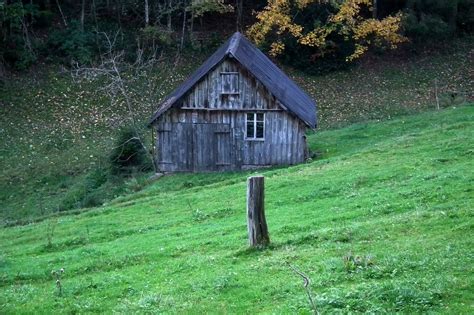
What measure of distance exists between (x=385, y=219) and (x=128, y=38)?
38781 millimetres

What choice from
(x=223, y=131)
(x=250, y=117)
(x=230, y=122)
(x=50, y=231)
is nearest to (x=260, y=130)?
(x=250, y=117)

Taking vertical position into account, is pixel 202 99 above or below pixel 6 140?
above

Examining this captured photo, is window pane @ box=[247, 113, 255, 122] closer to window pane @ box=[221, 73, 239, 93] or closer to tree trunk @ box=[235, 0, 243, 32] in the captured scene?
window pane @ box=[221, 73, 239, 93]

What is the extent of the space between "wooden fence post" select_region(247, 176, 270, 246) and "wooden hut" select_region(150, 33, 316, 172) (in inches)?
685

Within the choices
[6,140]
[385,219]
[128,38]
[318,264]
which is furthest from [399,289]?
[128,38]

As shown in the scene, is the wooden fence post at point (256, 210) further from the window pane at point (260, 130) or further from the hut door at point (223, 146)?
the hut door at point (223, 146)

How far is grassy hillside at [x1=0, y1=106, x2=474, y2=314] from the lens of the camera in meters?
11.0

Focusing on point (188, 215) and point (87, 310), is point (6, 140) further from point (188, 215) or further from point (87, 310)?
point (87, 310)

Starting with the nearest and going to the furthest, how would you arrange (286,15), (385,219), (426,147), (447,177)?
(385,219), (447,177), (426,147), (286,15)

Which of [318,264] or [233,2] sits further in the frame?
[233,2]

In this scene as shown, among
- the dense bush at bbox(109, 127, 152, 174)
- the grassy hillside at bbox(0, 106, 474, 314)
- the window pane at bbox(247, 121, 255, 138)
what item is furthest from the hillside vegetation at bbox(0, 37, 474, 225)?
the grassy hillside at bbox(0, 106, 474, 314)

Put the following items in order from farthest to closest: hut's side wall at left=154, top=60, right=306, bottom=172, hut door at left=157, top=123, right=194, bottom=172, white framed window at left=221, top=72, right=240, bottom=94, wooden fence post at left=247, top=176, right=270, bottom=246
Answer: hut door at left=157, top=123, right=194, bottom=172
hut's side wall at left=154, top=60, right=306, bottom=172
white framed window at left=221, top=72, right=240, bottom=94
wooden fence post at left=247, top=176, right=270, bottom=246

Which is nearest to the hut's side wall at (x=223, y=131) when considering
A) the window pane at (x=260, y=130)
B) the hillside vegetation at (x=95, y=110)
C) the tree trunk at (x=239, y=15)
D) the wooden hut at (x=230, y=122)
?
the wooden hut at (x=230, y=122)

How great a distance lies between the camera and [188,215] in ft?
71.7
